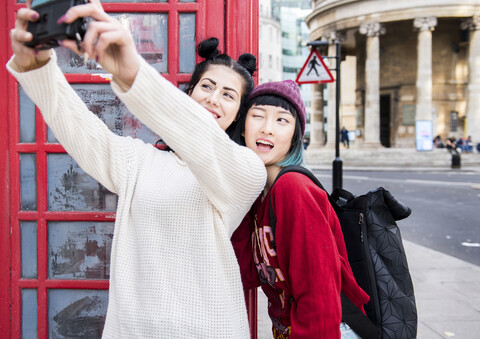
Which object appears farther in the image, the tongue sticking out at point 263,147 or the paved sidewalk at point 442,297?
the paved sidewalk at point 442,297

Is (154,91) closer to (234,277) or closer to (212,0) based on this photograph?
(234,277)

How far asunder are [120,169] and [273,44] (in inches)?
3134

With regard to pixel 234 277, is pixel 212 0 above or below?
above

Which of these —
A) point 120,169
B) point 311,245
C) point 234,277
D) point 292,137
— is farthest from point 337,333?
point 120,169

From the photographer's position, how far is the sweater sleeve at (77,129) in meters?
1.40

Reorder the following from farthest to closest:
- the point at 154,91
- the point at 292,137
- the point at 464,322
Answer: the point at 464,322
the point at 292,137
the point at 154,91

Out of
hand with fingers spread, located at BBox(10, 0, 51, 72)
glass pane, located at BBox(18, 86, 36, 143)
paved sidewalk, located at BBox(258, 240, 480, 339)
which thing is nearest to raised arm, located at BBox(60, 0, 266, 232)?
hand with fingers spread, located at BBox(10, 0, 51, 72)

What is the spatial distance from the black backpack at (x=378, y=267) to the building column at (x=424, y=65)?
3346 centimetres

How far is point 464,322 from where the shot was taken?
434 cm

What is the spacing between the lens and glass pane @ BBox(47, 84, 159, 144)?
2.64 m

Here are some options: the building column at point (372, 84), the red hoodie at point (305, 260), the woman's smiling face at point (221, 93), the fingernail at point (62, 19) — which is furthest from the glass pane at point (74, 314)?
the building column at point (372, 84)

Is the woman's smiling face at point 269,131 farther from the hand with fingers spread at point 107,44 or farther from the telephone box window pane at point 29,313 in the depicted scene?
the telephone box window pane at point 29,313

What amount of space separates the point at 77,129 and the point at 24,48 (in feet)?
1.35

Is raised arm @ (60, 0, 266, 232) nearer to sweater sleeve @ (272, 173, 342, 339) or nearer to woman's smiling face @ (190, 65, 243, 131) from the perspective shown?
sweater sleeve @ (272, 173, 342, 339)
